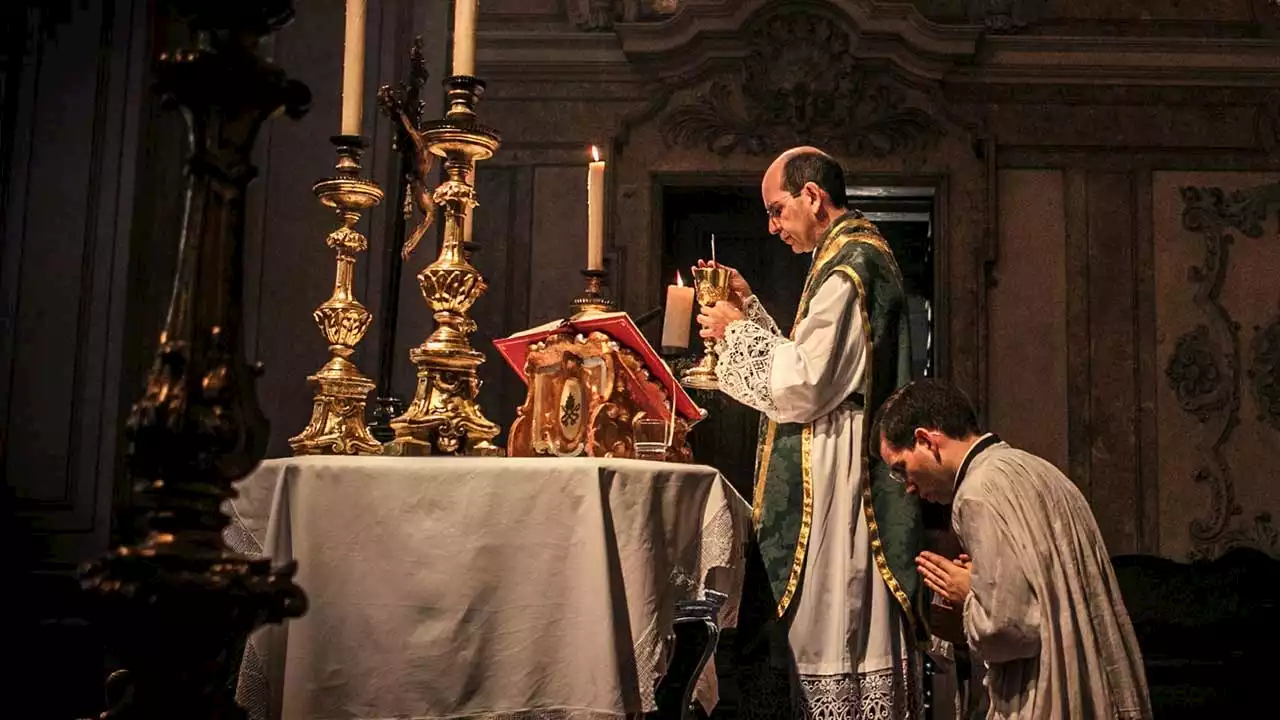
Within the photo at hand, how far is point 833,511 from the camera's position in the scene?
2.94 meters

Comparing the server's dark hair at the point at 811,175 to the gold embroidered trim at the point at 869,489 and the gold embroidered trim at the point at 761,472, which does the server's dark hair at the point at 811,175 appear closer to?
the gold embroidered trim at the point at 869,489

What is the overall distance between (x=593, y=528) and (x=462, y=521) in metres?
0.22

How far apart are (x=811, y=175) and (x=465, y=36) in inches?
40.9

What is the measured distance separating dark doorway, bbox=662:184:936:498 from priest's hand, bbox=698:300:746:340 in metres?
3.97

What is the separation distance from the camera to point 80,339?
363cm

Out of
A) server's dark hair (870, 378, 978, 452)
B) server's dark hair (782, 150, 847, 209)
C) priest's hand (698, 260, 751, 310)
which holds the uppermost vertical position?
server's dark hair (782, 150, 847, 209)

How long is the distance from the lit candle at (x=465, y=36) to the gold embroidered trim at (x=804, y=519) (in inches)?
42.8

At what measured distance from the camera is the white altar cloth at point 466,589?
2.13 metres

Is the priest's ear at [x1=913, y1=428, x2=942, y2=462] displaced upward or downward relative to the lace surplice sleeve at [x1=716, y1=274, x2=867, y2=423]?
downward

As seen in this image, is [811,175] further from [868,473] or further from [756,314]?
[868,473]

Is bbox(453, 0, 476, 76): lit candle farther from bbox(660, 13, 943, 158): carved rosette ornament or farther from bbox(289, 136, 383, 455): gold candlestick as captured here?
bbox(660, 13, 943, 158): carved rosette ornament

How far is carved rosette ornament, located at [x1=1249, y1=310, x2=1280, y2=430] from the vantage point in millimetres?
6863

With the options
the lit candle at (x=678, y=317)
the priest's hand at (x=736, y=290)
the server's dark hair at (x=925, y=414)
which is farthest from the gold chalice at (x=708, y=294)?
the server's dark hair at (x=925, y=414)

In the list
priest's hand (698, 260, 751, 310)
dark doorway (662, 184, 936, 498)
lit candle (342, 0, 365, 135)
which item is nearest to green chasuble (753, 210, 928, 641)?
priest's hand (698, 260, 751, 310)
